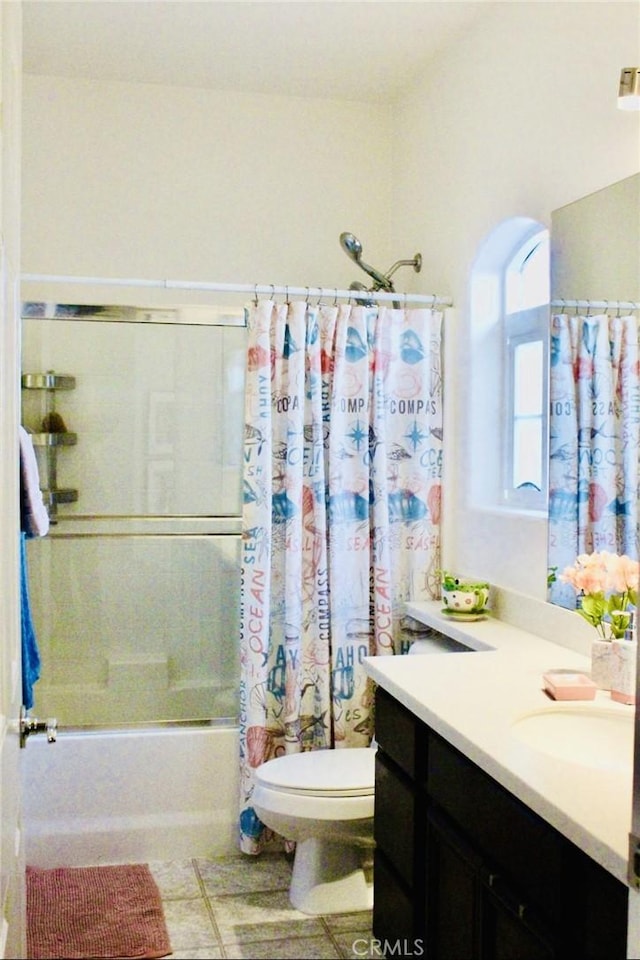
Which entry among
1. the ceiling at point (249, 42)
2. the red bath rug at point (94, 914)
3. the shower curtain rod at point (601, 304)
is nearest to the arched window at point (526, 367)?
the shower curtain rod at point (601, 304)

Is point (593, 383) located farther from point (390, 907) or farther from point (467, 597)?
point (390, 907)

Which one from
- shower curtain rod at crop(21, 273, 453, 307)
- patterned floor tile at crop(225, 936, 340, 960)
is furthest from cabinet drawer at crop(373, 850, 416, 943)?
shower curtain rod at crop(21, 273, 453, 307)

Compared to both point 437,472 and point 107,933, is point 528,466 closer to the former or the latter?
point 437,472

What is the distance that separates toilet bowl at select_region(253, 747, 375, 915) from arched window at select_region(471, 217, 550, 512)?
2.93ft

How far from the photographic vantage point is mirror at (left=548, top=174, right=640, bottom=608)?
210 centimetres

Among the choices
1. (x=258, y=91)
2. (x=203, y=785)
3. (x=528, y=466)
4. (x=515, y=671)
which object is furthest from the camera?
(x=258, y=91)

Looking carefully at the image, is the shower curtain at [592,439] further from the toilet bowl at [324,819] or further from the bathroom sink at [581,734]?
the toilet bowl at [324,819]

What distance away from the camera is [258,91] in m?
3.47

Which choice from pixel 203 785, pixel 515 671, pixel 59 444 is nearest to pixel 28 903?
pixel 203 785

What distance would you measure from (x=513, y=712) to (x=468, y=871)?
29cm

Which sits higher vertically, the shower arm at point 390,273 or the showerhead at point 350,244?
the showerhead at point 350,244

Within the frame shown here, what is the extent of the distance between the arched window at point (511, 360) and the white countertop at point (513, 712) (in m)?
0.43

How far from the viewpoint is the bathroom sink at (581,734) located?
1.69 metres

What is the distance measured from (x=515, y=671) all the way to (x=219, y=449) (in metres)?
1.31
